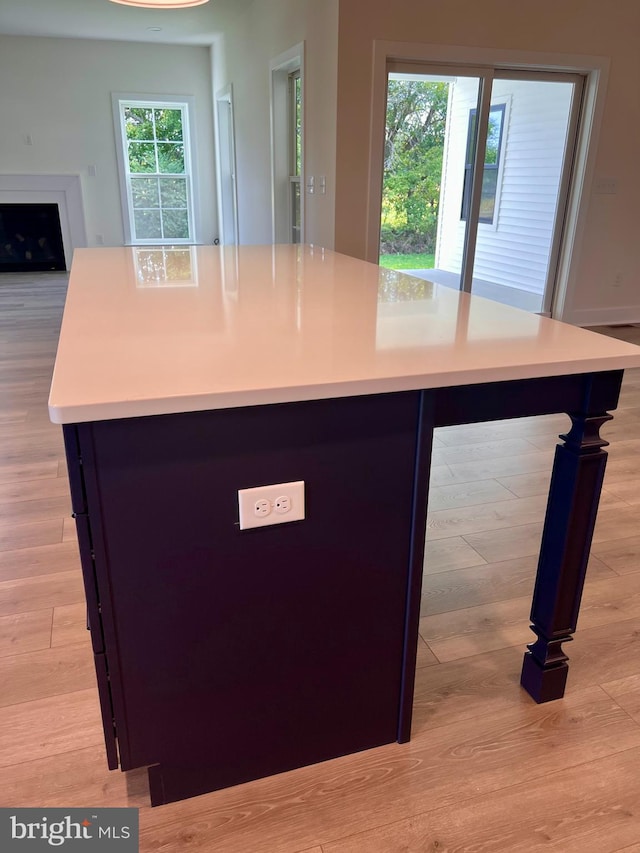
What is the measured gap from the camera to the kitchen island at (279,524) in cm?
108

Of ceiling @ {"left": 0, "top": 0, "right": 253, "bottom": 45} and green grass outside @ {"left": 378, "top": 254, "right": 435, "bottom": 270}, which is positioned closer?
green grass outside @ {"left": 378, "top": 254, "right": 435, "bottom": 270}

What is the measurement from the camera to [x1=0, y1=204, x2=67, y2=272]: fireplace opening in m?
8.13

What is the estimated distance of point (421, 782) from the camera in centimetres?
140

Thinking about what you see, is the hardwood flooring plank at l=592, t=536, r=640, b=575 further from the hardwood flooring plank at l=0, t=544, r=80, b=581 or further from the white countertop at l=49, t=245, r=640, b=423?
the hardwood flooring plank at l=0, t=544, r=80, b=581

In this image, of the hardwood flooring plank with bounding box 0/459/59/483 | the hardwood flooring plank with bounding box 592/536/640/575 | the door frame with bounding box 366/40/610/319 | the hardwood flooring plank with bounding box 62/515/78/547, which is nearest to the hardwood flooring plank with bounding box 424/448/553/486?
the hardwood flooring plank with bounding box 592/536/640/575

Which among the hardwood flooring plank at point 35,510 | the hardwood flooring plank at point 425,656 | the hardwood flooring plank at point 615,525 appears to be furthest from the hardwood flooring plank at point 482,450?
the hardwood flooring plank at point 35,510

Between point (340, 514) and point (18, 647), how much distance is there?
1090mm

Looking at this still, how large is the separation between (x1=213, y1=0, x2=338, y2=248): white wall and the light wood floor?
2969 millimetres

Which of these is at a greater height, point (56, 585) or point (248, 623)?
point (248, 623)

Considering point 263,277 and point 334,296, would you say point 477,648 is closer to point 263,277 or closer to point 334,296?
point 334,296

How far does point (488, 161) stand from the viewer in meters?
5.05

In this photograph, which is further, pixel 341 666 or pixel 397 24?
pixel 397 24

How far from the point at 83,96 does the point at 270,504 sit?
8.44 metres

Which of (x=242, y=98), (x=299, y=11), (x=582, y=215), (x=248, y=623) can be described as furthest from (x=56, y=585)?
(x=242, y=98)
